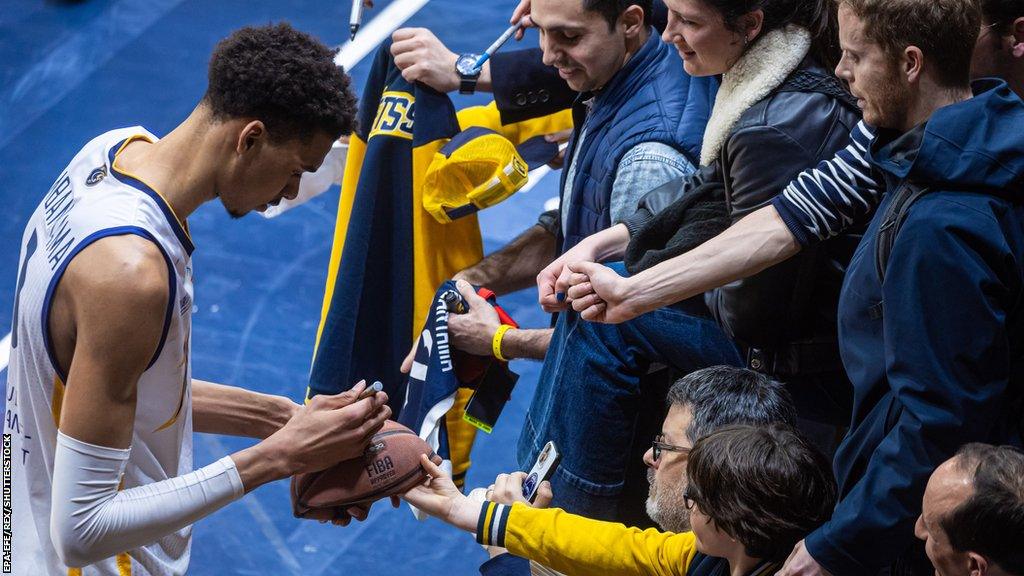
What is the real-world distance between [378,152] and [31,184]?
300 cm

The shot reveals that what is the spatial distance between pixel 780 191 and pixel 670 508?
83 centimetres

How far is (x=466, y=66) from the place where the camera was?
4.64m

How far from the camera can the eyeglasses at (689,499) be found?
2996 mm

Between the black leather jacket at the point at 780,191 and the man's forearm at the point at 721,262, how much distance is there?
0.16 meters

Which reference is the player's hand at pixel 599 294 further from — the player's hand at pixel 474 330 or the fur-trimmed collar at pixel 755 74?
the player's hand at pixel 474 330

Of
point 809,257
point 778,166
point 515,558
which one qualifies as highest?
point 778,166

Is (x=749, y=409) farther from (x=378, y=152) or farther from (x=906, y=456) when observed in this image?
(x=378, y=152)

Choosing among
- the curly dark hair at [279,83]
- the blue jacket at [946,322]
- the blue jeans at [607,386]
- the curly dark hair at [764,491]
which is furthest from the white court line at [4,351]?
the blue jacket at [946,322]

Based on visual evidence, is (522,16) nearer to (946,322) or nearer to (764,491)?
(764,491)

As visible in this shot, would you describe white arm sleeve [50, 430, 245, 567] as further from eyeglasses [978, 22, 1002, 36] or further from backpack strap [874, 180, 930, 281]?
Result: eyeglasses [978, 22, 1002, 36]

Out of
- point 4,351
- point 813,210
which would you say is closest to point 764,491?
point 813,210

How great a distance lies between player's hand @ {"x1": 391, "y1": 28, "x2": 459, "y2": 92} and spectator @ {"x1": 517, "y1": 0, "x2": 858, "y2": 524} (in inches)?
43.3

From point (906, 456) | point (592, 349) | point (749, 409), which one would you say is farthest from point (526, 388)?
A: point (906, 456)

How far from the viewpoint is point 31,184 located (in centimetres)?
683
